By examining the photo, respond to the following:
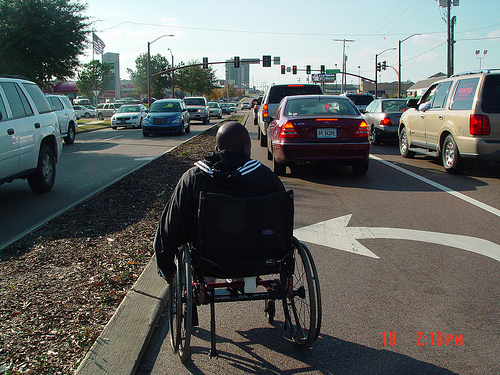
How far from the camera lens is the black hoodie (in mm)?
3131

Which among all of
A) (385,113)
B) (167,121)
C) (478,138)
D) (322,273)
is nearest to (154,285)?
(322,273)

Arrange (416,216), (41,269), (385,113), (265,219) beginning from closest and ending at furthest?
(265,219), (41,269), (416,216), (385,113)

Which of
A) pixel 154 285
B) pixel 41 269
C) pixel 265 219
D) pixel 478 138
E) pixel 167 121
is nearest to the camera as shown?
pixel 265 219

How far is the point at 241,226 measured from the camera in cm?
304

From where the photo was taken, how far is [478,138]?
9.87m

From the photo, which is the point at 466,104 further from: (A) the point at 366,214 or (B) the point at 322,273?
(B) the point at 322,273

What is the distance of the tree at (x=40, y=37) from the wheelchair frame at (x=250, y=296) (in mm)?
25672

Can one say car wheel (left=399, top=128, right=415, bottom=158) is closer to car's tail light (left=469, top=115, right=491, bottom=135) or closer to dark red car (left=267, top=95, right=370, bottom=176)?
car's tail light (left=469, top=115, right=491, bottom=135)

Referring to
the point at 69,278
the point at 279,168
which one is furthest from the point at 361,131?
the point at 69,278

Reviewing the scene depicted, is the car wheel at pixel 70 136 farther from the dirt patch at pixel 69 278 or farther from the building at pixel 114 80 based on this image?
the building at pixel 114 80

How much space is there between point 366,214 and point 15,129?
5374mm

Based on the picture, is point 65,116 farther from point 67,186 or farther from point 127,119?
point 67,186

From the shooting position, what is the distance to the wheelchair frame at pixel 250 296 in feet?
10.2
